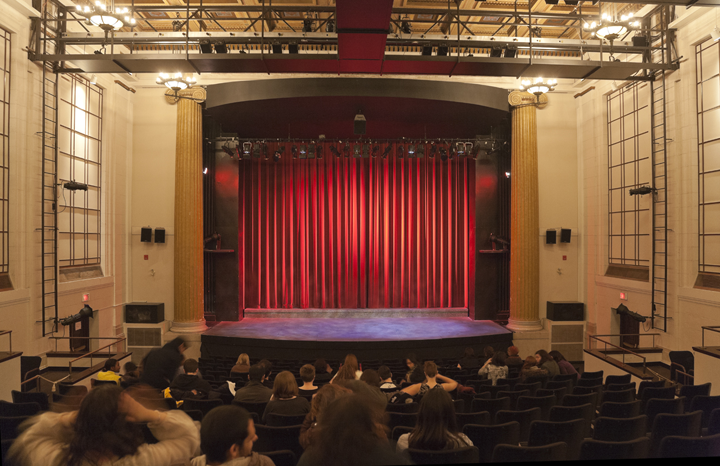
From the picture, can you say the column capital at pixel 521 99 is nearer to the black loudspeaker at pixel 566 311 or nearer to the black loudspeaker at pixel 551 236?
the black loudspeaker at pixel 551 236

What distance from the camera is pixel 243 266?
45.3ft

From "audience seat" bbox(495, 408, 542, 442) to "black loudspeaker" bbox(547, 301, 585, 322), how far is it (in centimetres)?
759

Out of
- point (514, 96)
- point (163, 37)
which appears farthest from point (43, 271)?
point (514, 96)

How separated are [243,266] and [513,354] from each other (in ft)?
29.9

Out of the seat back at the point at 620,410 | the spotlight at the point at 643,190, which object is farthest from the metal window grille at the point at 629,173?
the seat back at the point at 620,410

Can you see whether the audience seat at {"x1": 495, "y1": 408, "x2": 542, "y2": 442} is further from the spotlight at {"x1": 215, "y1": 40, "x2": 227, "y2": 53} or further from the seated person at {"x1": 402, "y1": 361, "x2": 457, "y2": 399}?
the spotlight at {"x1": 215, "y1": 40, "x2": 227, "y2": 53}

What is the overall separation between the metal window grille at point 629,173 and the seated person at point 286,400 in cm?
877

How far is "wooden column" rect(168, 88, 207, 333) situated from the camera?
35.6ft

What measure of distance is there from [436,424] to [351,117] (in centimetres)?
1025

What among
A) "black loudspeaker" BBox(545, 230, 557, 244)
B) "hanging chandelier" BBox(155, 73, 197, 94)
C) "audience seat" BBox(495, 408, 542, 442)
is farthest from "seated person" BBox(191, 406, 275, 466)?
"black loudspeaker" BBox(545, 230, 557, 244)

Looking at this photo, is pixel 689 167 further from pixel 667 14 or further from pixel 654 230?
pixel 667 14

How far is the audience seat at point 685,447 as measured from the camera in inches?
110

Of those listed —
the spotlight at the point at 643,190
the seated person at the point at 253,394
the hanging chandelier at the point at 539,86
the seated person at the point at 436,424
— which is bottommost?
the seated person at the point at 253,394

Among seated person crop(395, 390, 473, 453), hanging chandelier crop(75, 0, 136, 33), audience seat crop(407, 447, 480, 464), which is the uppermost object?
hanging chandelier crop(75, 0, 136, 33)
